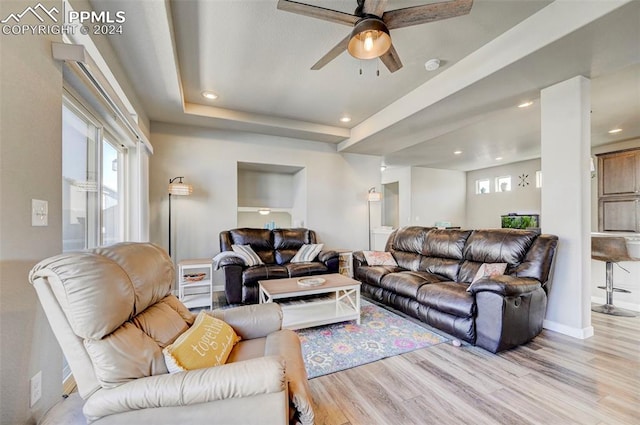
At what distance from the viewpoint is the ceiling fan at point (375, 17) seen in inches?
67.7

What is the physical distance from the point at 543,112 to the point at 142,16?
3.91 metres

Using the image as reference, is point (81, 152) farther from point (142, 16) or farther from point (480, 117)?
point (480, 117)

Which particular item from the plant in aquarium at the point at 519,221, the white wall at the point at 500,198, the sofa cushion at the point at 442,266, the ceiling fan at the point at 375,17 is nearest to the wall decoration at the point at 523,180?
the white wall at the point at 500,198

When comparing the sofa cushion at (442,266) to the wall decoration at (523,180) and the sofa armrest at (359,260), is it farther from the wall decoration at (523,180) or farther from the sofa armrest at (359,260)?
the wall decoration at (523,180)

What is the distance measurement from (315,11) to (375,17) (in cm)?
43

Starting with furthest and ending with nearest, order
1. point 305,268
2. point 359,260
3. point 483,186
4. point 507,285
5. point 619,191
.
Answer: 1. point 483,186
2. point 619,191
3. point 359,260
4. point 305,268
5. point 507,285

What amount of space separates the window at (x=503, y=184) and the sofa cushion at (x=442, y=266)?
19.6 feet

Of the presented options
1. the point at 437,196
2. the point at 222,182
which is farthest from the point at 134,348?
the point at 437,196

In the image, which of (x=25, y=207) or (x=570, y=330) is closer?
(x=25, y=207)

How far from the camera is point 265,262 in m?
4.23

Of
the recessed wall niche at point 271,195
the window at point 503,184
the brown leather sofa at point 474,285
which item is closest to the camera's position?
the brown leather sofa at point 474,285

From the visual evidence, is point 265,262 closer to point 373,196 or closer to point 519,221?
point 373,196

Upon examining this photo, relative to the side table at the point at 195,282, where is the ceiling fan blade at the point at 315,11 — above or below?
above

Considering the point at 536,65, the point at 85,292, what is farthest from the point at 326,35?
the point at 85,292
